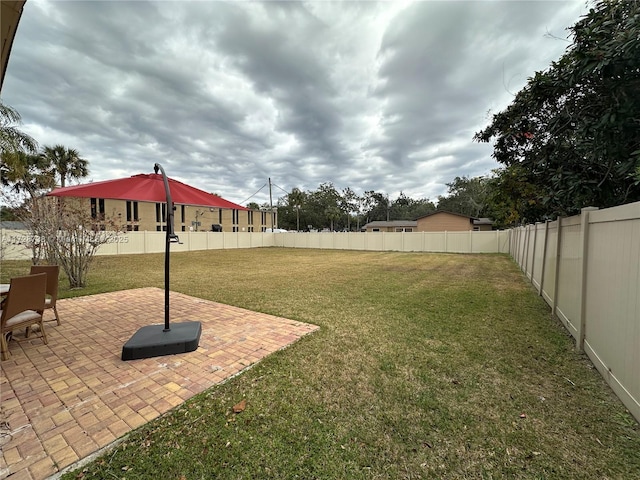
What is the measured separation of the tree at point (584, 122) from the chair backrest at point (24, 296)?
19.8ft

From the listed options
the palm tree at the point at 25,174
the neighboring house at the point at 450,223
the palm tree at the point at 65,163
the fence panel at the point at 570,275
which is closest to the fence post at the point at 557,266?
the fence panel at the point at 570,275

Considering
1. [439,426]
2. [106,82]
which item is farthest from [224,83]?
[439,426]

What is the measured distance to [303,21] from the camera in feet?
22.7

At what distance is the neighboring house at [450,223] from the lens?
103ft

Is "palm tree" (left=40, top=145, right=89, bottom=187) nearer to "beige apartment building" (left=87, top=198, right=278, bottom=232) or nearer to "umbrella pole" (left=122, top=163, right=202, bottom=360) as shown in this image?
"beige apartment building" (left=87, top=198, right=278, bottom=232)

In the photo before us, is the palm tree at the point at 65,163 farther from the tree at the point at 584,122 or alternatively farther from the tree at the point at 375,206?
the tree at the point at 375,206

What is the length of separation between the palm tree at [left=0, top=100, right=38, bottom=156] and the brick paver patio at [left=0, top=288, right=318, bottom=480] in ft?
27.8

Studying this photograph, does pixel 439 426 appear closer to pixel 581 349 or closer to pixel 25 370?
pixel 581 349

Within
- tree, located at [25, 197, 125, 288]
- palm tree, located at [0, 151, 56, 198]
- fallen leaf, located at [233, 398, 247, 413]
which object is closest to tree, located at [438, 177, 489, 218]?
tree, located at [25, 197, 125, 288]

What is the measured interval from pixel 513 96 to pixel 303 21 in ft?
17.9

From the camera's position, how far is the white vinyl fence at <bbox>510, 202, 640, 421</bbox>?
6.72 feet

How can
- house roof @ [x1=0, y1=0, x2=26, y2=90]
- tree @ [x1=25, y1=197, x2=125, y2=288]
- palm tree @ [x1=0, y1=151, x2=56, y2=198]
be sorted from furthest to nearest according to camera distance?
1. palm tree @ [x1=0, y1=151, x2=56, y2=198]
2. tree @ [x1=25, y1=197, x2=125, y2=288]
3. house roof @ [x1=0, y1=0, x2=26, y2=90]

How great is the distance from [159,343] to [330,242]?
21.1m

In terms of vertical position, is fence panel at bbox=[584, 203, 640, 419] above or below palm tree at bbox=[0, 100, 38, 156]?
below
